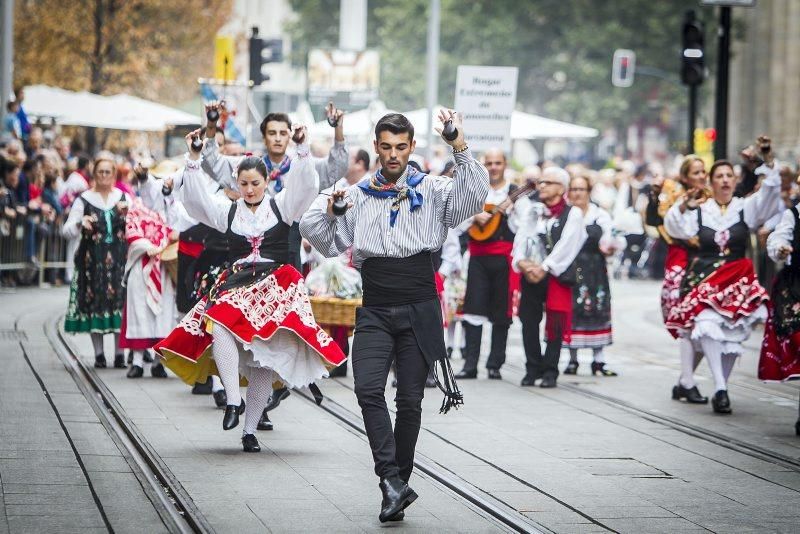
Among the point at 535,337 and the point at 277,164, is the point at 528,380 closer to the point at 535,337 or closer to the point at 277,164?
the point at 535,337

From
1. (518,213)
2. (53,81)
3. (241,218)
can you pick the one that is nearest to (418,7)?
(53,81)

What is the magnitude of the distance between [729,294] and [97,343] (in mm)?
5538

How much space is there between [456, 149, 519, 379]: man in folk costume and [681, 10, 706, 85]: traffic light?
6507mm

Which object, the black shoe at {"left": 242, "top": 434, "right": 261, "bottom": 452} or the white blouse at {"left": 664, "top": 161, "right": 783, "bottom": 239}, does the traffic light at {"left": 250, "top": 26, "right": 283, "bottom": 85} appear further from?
the black shoe at {"left": 242, "top": 434, "right": 261, "bottom": 452}

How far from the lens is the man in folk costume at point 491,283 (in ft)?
47.3

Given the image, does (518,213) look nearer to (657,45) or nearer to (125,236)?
(125,236)

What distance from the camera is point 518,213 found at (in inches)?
568

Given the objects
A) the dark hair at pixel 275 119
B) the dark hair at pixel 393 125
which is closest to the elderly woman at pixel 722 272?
the dark hair at pixel 275 119

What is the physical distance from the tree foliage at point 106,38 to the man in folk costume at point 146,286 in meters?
28.1

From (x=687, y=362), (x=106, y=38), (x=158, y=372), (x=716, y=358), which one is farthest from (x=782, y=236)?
(x=106, y=38)

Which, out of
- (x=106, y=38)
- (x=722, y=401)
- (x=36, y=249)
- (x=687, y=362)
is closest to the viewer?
(x=722, y=401)

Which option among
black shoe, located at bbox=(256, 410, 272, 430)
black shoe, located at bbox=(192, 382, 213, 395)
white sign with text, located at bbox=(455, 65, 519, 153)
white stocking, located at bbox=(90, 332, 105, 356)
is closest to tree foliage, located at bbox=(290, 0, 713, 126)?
white sign with text, located at bbox=(455, 65, 519, 153)

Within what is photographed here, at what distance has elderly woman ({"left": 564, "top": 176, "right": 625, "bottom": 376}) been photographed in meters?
14.9

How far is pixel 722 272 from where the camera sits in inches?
487
